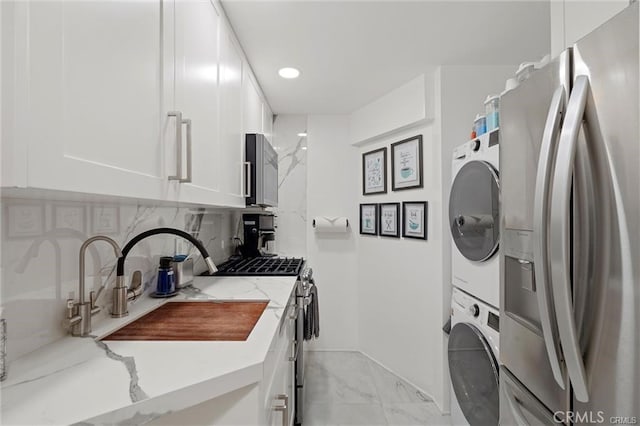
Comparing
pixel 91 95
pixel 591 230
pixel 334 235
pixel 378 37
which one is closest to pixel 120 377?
pixel 91 95

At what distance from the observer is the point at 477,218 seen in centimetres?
154

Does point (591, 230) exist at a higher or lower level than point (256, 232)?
higher

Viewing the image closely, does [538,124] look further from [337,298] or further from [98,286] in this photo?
[337,298]

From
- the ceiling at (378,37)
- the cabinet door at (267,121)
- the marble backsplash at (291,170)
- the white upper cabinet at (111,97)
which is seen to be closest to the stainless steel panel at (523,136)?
the ceiling at (378,37)

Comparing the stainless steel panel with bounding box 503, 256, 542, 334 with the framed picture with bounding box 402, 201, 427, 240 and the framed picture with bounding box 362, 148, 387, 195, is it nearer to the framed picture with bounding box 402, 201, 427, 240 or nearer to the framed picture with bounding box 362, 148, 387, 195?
the framed picture with bounding box 402, 201, 427, 240

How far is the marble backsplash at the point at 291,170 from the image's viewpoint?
3.10 meters

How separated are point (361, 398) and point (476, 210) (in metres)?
1.65

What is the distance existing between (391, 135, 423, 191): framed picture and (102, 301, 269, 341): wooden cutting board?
1679mm

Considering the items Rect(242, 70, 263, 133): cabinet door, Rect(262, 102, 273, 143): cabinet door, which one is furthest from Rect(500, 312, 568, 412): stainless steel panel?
Rect(262, 102, 273, 143): cabinet door

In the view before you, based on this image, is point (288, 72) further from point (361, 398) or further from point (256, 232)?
point (361, 398)

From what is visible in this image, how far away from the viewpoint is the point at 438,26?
1.65 m

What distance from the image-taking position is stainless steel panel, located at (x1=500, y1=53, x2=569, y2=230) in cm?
81

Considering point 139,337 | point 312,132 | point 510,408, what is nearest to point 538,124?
point 510,408

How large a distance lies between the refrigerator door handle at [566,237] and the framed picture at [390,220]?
1877 mm
